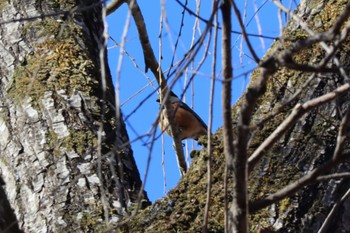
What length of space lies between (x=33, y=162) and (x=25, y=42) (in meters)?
0.53

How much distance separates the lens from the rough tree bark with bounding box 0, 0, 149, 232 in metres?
1.96

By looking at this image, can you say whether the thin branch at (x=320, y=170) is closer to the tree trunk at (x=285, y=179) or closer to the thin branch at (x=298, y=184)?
the thin branch at (x=298, y=184)

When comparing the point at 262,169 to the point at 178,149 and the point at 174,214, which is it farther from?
the point at 178,149

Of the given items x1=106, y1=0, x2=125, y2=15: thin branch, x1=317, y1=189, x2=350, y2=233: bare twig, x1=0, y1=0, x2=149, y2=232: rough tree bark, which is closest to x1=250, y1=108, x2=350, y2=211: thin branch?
x1=317, y1=189, x2=350, y2=233: bare twig

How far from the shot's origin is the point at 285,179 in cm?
183

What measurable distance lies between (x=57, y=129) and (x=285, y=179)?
67 cm

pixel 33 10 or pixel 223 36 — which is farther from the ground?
pixel 33 10

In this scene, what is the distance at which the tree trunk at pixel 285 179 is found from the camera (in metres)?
1.76

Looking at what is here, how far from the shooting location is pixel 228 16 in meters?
1.35

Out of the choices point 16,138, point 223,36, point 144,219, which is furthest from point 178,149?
point 223,36

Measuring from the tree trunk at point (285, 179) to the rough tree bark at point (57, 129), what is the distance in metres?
0.14

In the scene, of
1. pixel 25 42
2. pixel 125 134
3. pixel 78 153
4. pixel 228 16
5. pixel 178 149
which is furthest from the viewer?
pixel 178 149

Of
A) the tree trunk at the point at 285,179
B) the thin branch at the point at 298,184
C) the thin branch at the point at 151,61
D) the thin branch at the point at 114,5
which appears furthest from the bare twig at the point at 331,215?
the thin branch at the point at 114,5

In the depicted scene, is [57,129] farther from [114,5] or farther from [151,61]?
[114,5]
